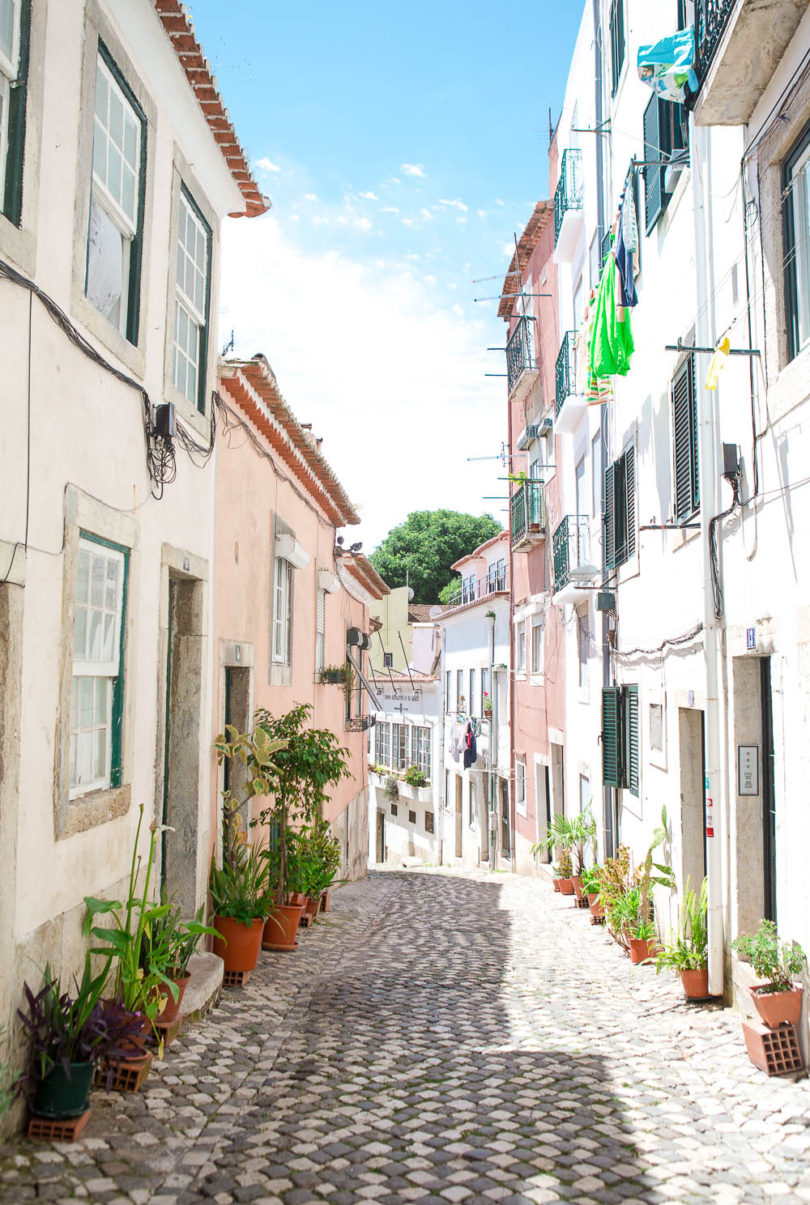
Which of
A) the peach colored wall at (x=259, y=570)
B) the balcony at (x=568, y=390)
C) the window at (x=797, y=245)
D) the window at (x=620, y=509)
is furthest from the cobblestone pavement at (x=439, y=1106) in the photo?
the balcony at (x=568, y=390)

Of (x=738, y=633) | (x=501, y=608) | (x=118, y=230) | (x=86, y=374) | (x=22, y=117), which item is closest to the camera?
(x=22, y=117)

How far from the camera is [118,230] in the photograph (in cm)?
597

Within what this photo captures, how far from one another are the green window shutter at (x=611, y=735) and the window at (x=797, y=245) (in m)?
6.61

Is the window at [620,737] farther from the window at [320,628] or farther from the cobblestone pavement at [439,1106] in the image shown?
the window at [320,628]

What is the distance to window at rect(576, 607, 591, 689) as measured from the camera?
585 inches

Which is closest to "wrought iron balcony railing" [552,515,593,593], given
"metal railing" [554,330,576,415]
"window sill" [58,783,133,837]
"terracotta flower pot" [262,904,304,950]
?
"metal railing" [554,330,576,415]

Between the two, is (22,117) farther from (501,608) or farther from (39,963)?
(501,608)

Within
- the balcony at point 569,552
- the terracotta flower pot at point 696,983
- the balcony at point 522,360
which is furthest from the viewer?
the balcony at point 522,360

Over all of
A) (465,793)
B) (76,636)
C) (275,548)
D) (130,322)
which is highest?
(130,322)

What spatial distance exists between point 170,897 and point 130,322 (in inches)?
159

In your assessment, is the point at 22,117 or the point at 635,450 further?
the point at 635,450

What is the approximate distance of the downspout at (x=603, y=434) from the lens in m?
12.6

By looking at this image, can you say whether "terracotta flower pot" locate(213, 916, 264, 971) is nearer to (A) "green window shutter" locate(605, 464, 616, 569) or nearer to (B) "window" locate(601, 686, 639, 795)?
(B) "window" locate(601, 686, 639, 795)

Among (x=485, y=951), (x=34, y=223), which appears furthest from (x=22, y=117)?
(x=485, y=951)
